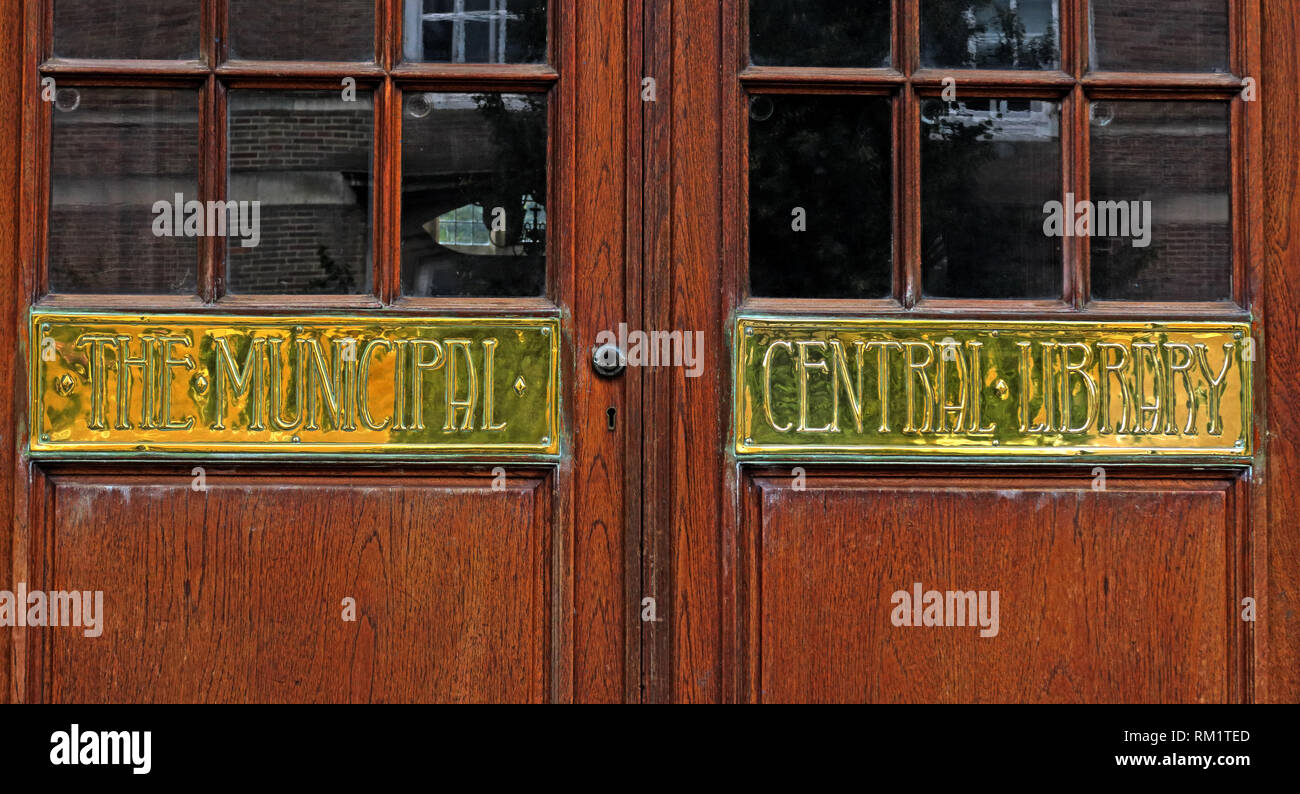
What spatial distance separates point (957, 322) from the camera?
8.14 feet

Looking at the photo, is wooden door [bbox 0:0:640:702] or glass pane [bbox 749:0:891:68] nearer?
wooden door [bbox 0:0:640:702]

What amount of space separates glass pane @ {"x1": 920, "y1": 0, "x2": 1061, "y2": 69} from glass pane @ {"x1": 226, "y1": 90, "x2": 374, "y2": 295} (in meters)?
1.19

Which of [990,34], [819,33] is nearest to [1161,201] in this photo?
[990,34]

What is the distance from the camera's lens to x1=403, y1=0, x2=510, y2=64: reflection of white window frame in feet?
8.21

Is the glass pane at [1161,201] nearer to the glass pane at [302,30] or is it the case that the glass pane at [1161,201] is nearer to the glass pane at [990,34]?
the glass pane at [990,34]

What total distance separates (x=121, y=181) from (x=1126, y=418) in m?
2.13

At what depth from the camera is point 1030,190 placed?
2.52 meters

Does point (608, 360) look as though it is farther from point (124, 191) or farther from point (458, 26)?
point (124, 191)

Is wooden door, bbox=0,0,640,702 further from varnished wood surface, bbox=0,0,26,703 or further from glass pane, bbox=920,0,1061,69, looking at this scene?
glass pane, bbox=920,0,1061,69

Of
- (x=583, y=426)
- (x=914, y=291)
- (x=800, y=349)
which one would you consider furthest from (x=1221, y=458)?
(x=583, y=426)

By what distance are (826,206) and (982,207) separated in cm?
33

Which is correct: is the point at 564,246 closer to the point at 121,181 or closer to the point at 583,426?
the point at 583,426

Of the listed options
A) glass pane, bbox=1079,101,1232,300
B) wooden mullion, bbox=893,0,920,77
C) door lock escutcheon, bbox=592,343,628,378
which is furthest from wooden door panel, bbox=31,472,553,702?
glass pane, bbox=1079,101,1232,300
